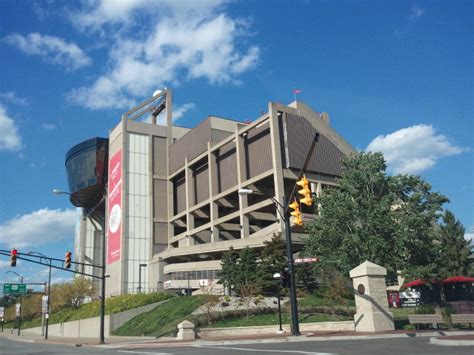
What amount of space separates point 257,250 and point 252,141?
14917mm

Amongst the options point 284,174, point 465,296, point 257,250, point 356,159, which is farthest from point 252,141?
point 465,296

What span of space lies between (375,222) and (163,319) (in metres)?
17.8

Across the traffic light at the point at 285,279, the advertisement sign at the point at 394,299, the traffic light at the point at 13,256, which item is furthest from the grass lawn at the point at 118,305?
the traffic light at the point at 285,279

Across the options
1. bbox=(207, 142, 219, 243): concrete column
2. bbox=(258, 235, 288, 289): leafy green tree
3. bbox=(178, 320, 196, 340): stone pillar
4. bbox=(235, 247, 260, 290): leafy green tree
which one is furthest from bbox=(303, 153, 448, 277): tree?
bbox=(207, 142, 219, 243): concrete column

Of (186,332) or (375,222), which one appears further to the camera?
(375,222)

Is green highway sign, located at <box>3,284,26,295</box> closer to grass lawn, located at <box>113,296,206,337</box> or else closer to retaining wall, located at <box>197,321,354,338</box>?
grass lawn, located at <box>113,296,206,337</box>

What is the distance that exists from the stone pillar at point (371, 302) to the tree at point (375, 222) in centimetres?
1069

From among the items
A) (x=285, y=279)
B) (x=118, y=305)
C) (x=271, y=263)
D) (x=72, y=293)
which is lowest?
(x=118, y=305)

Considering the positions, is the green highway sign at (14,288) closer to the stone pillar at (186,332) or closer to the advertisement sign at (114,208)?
the advertisement sign at (114,208)

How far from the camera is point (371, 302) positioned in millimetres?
22625

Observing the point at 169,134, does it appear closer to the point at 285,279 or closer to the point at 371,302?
the point at 285,279

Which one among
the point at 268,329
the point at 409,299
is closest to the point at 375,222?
the point at 268,329

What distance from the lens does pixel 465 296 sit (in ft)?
147

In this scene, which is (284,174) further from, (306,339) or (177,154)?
(306,339)
